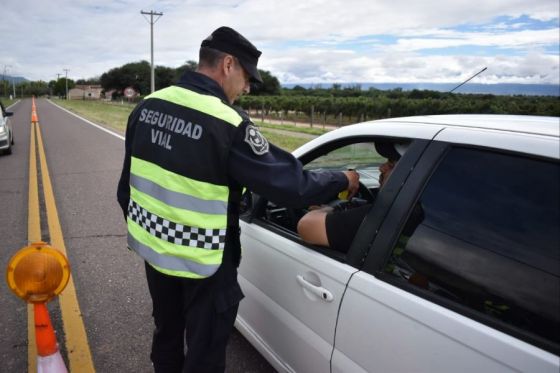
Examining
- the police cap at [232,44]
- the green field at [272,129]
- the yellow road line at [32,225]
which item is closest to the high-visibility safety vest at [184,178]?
the police cap at [232,44]

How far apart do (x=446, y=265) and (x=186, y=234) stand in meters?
1.00

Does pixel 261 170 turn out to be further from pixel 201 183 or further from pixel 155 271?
pixel 155 271

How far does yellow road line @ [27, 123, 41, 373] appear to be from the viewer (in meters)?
2.83

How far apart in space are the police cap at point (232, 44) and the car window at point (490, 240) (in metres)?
0.93

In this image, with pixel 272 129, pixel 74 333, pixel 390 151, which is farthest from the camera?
pixel 272 129

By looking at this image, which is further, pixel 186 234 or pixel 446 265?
pixel 186 234

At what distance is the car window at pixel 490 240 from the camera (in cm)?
127

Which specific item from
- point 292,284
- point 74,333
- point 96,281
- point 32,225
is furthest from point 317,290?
point 32,225

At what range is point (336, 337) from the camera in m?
1.80

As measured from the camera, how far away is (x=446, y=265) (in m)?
1.49

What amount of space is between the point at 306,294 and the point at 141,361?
1431 millimetres

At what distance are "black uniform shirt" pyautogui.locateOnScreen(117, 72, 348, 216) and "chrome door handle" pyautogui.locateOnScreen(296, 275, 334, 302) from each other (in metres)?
0.37

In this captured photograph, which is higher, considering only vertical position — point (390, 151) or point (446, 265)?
point (390, 151)

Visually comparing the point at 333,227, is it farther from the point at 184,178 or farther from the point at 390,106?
the point at 390,106
